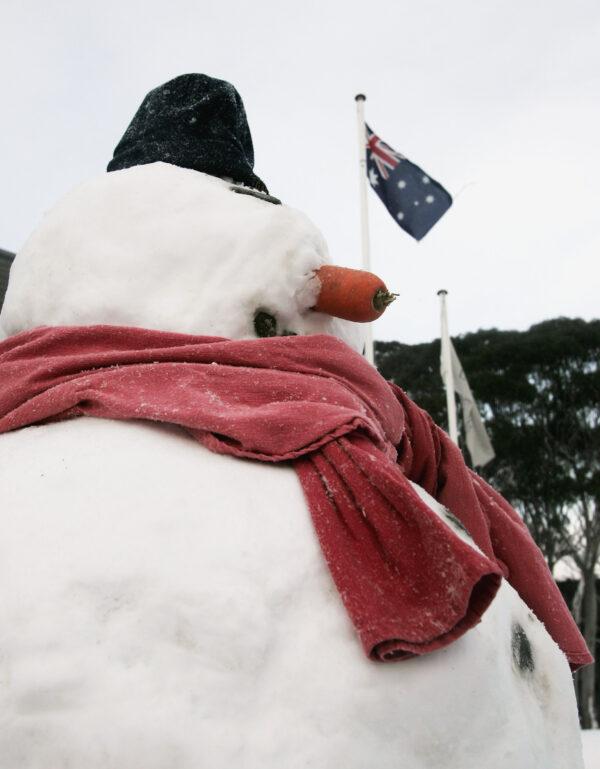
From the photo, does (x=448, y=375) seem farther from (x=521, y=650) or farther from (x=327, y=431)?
(x=327, y=431)

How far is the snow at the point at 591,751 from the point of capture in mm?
4371

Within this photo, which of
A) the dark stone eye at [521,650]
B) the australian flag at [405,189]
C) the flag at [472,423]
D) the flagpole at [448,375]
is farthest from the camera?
the flag at [472,423]

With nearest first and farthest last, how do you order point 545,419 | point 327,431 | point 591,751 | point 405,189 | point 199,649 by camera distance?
point 199,649 < point 327,431 < point 591,751 < point 405,189 < point 545,419

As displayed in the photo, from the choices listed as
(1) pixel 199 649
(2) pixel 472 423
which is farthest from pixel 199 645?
(2) pixel 472 423

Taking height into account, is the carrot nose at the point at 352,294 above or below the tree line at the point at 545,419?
above

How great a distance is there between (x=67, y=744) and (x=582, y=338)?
12.5 meters

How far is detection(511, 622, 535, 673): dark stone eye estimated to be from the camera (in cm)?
112

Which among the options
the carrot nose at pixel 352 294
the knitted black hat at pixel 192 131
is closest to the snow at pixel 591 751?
the carrot nose at pixel 352 294

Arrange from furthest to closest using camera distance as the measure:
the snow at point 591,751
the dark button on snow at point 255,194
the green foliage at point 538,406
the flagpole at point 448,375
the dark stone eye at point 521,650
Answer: the green foliage at point 538,406 < the flagpole at point 448,375 < the snow at point 591,751 < the dark button on snow at point 255,194 < the dark stone eye at point 521,650

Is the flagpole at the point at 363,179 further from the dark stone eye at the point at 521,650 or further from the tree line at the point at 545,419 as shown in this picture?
the tree line at the point at 545,419

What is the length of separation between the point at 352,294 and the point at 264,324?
0.17 m

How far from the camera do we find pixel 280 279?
1391 millimetres

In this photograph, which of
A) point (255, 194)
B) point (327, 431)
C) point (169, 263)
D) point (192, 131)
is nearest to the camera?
point (327, 431)

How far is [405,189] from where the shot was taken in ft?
17.0
